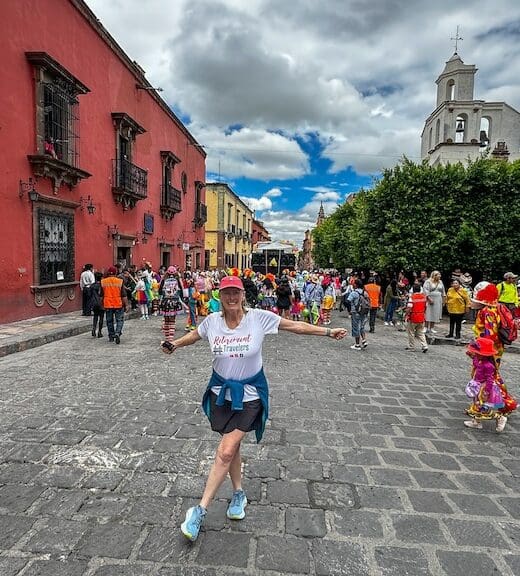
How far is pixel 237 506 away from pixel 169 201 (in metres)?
19.1

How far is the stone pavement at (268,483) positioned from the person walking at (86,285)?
5.61 metres

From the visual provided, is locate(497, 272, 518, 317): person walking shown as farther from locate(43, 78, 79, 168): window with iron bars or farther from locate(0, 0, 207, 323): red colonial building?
locate(43, 78, 79, 168): window with iron bars

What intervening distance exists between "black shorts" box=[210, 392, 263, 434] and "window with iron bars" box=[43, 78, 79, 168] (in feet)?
33.7

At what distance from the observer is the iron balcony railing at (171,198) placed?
65.6 ft

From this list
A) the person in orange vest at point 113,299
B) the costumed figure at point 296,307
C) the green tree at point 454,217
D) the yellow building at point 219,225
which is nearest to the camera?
the person in orange vest at point 113,299

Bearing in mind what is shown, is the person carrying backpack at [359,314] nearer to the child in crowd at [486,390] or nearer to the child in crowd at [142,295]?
the child in crowd at [486,390]

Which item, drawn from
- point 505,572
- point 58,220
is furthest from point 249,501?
point 58,220

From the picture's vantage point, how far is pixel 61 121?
11.1 metres

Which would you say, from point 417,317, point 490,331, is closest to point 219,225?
point 417,317

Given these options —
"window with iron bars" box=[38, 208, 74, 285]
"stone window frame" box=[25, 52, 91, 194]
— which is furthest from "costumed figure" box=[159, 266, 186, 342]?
"stone window frame" box=[25, 52, 91, 194]

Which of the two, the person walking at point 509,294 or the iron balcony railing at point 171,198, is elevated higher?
the iron balcony railing at point 171,198

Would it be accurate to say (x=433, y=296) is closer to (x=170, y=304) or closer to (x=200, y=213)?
(x=170, y=304)

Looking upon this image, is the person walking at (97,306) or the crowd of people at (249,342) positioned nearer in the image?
the crowd of people at (249,342)

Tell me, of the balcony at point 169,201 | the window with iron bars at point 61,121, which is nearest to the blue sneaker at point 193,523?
the window with iron bars at point 61,121
